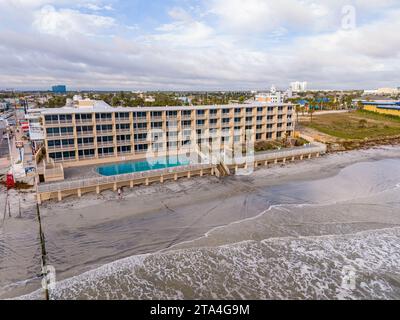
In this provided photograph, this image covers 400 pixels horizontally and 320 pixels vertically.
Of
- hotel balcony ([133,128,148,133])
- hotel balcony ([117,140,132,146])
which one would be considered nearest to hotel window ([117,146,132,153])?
hotel balcony ([117,140,132,146])

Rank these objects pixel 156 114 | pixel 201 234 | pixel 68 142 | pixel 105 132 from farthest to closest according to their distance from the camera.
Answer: pixel 156 114
pixel 105 132
pixel 68 142
pixel 201 234

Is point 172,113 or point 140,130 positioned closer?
point 140,130

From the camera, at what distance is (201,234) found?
23.8 meters

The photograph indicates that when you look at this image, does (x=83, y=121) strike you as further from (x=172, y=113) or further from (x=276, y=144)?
(x=276, y=144)

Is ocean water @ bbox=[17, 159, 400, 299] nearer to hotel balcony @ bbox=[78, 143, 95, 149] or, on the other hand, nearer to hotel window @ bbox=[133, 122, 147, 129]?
hotel window @ bbox=[133, 122, 147, 129]

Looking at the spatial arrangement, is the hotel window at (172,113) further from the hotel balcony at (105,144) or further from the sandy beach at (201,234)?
the sandy beach at (201,234)

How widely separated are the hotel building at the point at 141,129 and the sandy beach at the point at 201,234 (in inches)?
417

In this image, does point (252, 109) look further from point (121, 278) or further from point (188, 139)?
point (121, 278)

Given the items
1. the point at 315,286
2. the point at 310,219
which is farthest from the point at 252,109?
the point at 315,286

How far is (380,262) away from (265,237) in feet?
28.2

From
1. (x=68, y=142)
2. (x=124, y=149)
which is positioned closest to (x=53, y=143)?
(x=68, y=142)

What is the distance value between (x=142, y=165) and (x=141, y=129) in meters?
6.82

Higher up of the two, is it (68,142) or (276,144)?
(68,142)

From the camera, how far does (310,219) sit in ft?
87.2
